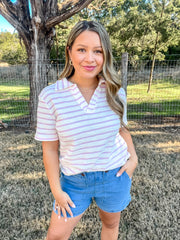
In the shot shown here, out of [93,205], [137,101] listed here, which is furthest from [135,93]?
[93,205]

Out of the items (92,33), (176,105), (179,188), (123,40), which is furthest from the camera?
(123,40)

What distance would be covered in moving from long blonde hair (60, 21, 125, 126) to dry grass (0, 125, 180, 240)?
1.42m

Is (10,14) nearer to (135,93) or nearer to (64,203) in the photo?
(135,93)

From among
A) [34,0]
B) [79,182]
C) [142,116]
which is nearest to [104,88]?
[79,182]

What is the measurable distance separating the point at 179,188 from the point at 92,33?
93.1 inches

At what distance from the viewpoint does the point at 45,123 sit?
108 cm

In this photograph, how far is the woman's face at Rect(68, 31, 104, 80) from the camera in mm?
1058

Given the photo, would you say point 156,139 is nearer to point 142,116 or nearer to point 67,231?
point 142,116

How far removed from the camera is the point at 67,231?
3.96 ft

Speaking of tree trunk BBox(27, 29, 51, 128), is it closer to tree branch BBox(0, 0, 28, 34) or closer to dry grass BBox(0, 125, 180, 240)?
tree branch BBox(0, 0, 28, 34)

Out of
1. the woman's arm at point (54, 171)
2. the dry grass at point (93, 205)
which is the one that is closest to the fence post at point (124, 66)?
the dry grass at point (93, 205)

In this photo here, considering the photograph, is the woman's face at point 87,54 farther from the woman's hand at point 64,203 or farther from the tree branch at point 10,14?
the tree branch at point 10,14

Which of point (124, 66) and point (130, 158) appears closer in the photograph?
point (130, 158)

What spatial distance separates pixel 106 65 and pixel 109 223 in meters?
0.99
